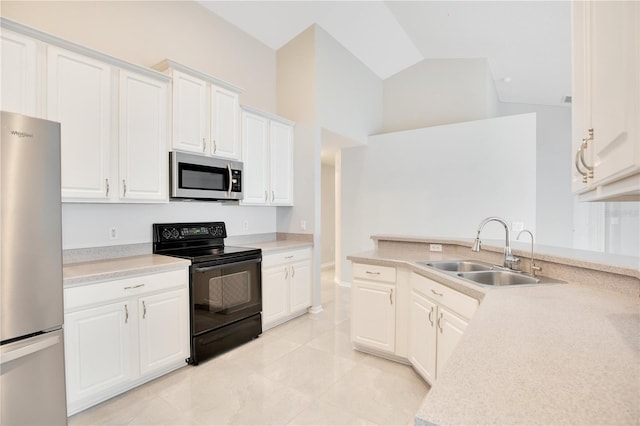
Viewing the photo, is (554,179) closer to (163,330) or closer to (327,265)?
(327,265)

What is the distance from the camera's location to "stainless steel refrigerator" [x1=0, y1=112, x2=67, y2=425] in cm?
148

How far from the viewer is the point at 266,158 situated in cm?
383

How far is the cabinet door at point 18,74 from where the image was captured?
1862mm

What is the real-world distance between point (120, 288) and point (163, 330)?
493 millimetres

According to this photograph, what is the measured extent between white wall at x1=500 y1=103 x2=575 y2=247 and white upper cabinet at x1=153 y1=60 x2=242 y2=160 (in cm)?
559

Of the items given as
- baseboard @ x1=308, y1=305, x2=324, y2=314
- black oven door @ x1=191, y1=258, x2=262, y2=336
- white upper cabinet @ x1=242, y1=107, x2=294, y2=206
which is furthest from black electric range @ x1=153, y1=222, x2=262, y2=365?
baseboard @ x1=308, y1=305, x2=324, y2=314

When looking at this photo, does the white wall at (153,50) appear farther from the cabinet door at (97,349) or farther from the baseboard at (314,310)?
the baseboard at (314,310)

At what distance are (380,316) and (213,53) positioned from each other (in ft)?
11.0

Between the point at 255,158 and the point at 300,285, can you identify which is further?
the point at 300,285

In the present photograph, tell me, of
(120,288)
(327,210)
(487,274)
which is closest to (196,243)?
(120,288)

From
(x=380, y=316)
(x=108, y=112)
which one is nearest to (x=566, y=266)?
(x=380, y=316)

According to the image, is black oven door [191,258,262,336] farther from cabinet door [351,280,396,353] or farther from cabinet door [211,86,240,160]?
cabinet door [211,86,240,160]

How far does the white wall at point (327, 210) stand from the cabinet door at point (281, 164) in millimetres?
3038

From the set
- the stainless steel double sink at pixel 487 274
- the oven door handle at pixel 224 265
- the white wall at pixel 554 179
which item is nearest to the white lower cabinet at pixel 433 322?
the stainless steel double sink at pixel 487 274
